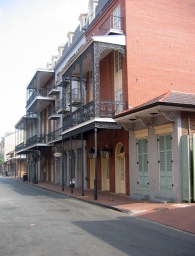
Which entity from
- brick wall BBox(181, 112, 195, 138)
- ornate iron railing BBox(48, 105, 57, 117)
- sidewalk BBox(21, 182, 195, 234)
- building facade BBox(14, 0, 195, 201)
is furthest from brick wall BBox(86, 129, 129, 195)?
ornate iron railing BBox(48, 105, 57, 117)

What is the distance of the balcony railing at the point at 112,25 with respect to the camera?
18944 millimetres

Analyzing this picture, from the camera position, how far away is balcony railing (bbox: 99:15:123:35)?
1894 centimetres

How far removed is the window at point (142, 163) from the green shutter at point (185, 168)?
2820mm

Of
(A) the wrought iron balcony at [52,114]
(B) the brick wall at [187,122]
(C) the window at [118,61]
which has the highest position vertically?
(C) the window at [118,61]

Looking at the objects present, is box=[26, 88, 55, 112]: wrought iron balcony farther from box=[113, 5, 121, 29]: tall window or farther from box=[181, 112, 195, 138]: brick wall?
box=[181, 112, 195, 138]: brick wall

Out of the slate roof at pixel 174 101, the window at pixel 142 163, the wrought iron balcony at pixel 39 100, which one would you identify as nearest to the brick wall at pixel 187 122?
the slate roof at pixel 174 101

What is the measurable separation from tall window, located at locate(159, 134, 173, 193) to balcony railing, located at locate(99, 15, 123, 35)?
705 cm

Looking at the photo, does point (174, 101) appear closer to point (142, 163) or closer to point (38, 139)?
point (142, 163)

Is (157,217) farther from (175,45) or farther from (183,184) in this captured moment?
(175,45)

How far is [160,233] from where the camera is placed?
8.86 m

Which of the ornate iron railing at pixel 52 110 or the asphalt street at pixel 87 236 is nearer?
the asphalt street at pixel 87 236

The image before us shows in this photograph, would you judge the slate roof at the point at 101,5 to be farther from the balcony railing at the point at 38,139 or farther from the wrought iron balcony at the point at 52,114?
the balcony railing at the point at 38,139

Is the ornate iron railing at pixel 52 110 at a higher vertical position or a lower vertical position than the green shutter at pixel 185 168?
higher

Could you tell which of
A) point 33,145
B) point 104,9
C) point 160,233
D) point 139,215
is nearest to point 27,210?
point 139,215
